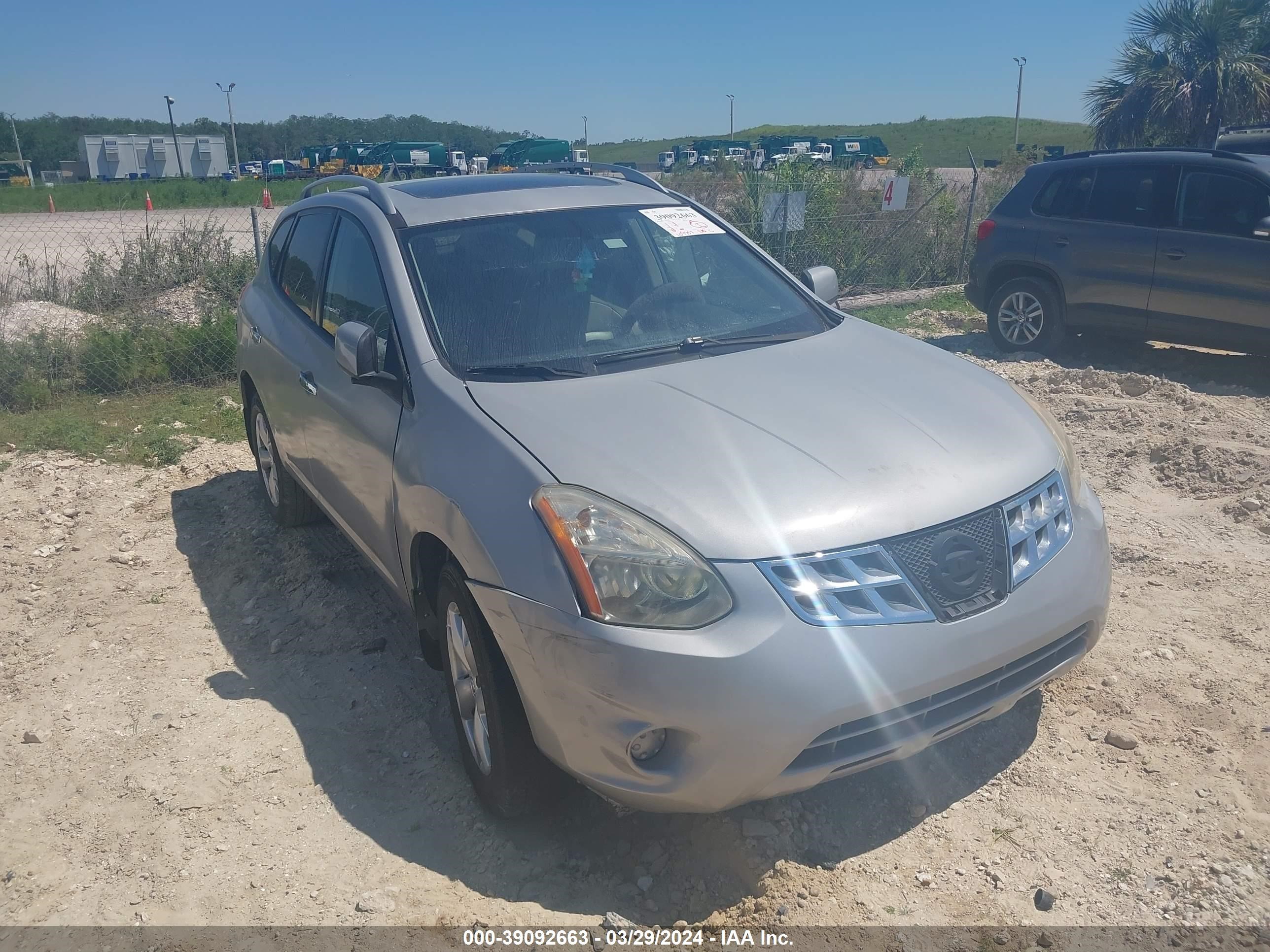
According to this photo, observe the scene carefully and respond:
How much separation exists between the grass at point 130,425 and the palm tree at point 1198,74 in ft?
64.2

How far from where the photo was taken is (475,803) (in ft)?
A: 10.6

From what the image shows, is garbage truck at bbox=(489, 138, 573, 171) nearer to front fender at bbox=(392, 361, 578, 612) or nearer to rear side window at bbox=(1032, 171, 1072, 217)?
rear side window at bbox=(1032, 171, 1072, 217)

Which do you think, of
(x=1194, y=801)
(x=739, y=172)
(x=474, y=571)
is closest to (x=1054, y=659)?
(x=1194, y=801)

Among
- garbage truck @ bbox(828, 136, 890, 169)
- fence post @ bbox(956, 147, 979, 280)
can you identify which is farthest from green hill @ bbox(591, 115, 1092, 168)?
fence post @ bbox(956, 147, 979, 280)

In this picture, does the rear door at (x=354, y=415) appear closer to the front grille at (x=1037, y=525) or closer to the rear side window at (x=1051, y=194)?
the front grille at (x=1037, y=525)

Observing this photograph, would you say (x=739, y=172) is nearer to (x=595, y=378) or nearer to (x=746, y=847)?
(x=595, y=378)

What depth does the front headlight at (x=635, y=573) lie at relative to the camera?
251cm

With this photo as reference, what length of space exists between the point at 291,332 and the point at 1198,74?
845 inches

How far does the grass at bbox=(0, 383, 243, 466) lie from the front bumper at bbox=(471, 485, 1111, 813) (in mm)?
5280

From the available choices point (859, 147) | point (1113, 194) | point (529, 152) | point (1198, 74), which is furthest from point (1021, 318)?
point (859, 147)

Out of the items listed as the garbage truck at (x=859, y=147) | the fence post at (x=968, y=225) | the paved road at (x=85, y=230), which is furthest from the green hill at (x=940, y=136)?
the fence post at (x=968, y=225)

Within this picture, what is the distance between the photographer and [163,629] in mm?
4664

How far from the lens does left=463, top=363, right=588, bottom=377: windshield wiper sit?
132 inches

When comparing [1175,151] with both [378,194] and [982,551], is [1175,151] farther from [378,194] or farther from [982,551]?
[982,551]
